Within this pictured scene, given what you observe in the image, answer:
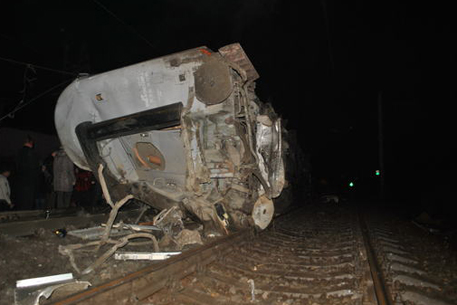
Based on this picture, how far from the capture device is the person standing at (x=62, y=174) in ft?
19.5

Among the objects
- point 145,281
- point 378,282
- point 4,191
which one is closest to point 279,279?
point 378,282

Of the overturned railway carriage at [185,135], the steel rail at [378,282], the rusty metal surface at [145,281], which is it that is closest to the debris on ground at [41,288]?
the rusty metal surface at [145,281]

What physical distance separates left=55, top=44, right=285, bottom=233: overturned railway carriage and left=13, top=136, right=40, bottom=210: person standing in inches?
56.3

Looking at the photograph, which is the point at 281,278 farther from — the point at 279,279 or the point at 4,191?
the point at 4,191

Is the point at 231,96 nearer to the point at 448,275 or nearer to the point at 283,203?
the point at 448,275

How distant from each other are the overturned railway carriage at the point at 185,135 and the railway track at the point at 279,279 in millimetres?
738

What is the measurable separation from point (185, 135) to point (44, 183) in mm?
4808

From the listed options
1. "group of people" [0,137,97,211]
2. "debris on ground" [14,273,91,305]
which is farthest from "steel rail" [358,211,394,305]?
"group of people" [0,137,97,211]

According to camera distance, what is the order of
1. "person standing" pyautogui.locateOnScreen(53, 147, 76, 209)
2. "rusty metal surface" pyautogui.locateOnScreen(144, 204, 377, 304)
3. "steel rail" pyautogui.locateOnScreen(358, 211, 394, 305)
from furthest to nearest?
"person standing" pyautogui.locateOnScreen(53, 147, 76, 209) → "rusty metal surface" pyautogui.locateOnScreen(144, 204, 377, 304) → "steel rail" pyautogui.locateOnScreen(358, 211, 394, 305)

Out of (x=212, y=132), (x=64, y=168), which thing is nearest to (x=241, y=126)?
(x=212, y=132)

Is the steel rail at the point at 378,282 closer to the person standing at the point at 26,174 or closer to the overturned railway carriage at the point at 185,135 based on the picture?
the overturned railway carriage at the point at 185,135

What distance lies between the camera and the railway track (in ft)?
8.10

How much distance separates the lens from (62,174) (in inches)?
235

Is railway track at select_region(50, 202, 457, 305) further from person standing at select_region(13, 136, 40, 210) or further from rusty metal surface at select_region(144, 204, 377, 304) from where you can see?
Answer: person standing at select_region(13, 136, 40, 210)
